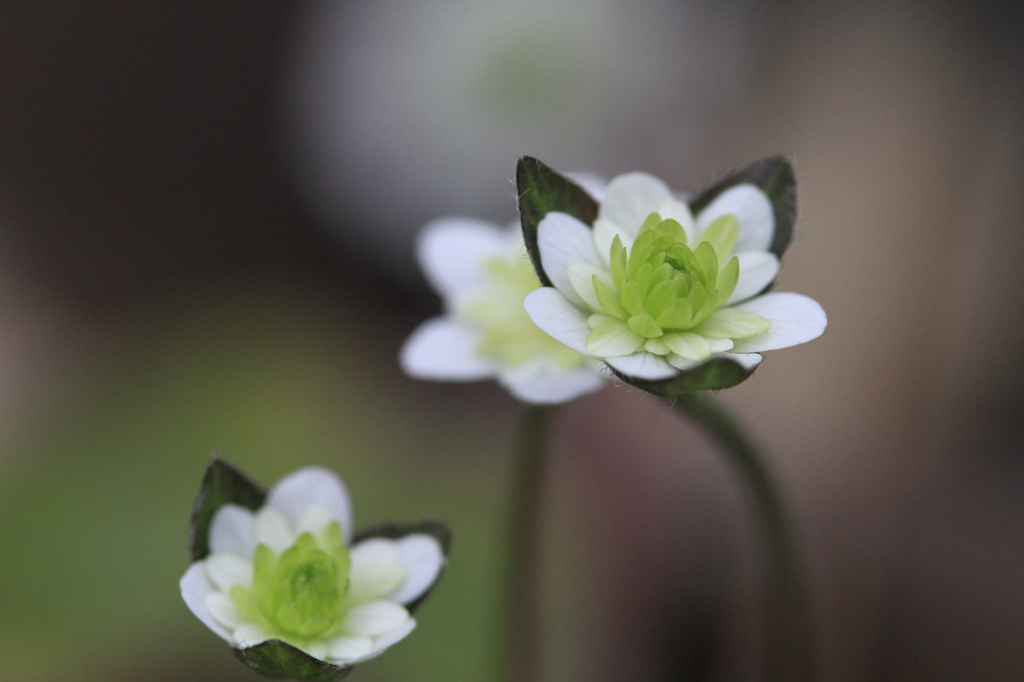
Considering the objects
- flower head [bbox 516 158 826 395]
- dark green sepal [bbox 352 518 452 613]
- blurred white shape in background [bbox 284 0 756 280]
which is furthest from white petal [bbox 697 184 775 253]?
blurred white shape in background [bbox 284 0 756 280]

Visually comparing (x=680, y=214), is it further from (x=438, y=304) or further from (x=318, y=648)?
(x=438, y=304)

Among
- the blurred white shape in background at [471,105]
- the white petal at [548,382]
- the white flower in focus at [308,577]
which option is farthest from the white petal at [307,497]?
the blurred white shape in background at [471,105]

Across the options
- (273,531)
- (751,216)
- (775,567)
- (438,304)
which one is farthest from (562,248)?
(438,304)

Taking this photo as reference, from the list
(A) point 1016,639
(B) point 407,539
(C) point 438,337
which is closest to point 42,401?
(C) point 438,337

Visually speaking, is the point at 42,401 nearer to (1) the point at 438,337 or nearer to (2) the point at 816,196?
(1) the point at 438,337

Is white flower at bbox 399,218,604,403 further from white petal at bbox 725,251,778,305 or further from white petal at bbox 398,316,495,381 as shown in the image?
white petal at bbox 725,251,778,305
